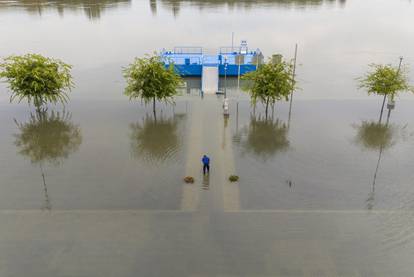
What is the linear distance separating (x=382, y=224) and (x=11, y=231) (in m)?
14.1

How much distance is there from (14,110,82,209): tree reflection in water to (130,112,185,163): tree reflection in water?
3318mm

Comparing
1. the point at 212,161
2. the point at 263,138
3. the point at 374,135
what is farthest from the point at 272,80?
the point at 212,161

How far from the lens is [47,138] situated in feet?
63.7

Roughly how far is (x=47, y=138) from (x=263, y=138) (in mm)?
12615

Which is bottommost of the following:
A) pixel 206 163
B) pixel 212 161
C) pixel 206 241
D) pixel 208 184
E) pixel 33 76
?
pixel 206 241

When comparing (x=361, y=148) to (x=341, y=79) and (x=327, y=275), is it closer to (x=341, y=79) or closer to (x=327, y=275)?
(x=327, y=275)

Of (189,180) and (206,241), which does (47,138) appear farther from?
(206,241)

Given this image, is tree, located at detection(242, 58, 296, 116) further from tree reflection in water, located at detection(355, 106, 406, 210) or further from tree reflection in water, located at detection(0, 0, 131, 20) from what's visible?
tree reflection in water, located at detection(0, 0, 131, 20)

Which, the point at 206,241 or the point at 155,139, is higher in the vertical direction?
the point at 155,139

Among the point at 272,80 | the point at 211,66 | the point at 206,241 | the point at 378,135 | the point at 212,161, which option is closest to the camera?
the point at 206,241

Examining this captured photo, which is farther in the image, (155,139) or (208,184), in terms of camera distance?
(155,139)

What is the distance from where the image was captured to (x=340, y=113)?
893 inches

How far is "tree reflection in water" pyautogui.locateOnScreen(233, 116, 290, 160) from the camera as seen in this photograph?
18.2 m

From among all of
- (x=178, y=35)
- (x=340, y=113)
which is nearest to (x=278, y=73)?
(x=340, y=113)
